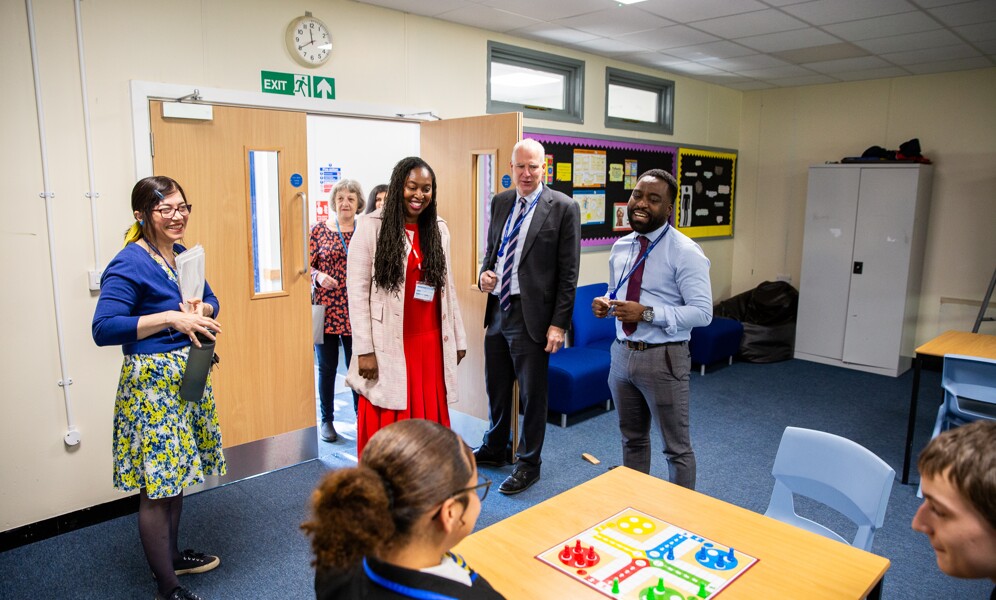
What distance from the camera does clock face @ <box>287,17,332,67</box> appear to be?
137 inches

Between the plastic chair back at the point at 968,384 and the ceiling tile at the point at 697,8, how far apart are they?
2.28 m

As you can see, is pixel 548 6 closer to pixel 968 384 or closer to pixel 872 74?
pixel 968 384

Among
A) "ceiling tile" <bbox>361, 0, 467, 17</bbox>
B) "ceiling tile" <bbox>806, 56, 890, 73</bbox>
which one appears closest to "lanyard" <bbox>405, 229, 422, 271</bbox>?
"ceiling tile" <bbox>361, 0, 467, 17</bbox>

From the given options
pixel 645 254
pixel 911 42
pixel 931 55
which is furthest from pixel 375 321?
pixel 931 55

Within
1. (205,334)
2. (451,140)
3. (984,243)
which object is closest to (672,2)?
(451,140)

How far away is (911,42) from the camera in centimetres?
477

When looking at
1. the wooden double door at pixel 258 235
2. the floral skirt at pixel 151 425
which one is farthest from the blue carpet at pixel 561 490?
the floral skirt at pixel 151 425

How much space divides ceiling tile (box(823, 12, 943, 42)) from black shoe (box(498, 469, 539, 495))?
11.6ft

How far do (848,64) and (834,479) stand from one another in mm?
4844

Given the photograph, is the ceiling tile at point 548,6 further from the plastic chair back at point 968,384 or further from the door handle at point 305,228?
the plastic chair back at point 968,384

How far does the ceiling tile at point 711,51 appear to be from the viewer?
16.2 ft

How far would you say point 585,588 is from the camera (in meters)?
1.39

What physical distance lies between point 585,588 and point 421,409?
1457 millimetres

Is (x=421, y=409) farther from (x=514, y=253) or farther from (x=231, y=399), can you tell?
(x=231, y=399)
